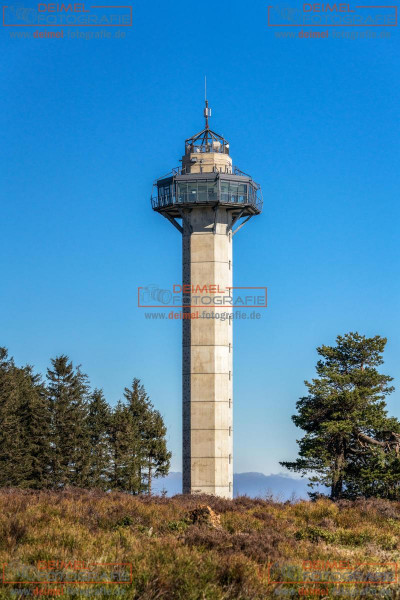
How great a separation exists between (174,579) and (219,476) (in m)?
39.8

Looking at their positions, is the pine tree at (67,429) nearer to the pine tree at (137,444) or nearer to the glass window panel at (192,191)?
the pine tree at (137,444)

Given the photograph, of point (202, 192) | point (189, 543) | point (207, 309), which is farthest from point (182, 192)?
point (189, 543)

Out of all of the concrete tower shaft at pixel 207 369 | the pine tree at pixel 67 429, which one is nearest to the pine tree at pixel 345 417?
the concrete tower shaft at pixel 207 369

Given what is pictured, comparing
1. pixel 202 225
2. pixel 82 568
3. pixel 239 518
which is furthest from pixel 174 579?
pixel 202 225

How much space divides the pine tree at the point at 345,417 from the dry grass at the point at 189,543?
71.7 feet

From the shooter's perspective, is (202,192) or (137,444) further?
(137,444)

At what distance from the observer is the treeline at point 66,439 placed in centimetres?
6050

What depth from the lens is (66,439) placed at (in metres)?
61.8

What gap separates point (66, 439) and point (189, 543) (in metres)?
46.0

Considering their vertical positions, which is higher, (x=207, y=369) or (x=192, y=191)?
(x=192, y=191)

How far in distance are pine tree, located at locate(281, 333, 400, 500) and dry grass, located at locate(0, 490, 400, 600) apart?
71.7 ft

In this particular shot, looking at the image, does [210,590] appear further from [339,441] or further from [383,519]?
[339,441]

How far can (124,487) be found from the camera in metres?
65.5

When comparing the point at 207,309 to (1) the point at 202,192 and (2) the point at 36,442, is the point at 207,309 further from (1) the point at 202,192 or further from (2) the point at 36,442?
(2) the point at 36,442
